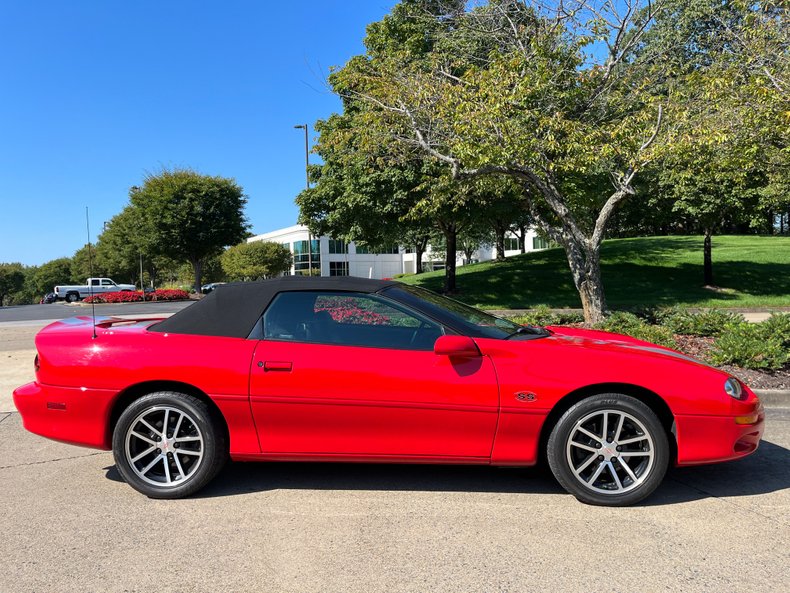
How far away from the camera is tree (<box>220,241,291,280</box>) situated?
60219 mm

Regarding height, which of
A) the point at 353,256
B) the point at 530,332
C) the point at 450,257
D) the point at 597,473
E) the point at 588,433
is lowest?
the point at 597,473

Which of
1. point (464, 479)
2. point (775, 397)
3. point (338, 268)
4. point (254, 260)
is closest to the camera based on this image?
point (464, 479)

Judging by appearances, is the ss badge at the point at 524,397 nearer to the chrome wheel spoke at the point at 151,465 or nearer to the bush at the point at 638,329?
the chrome wheel spoke at the point at 151,465

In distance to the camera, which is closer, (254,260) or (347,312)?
(347,312)

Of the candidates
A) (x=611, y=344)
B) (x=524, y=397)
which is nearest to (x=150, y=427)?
(x=524, y=397)

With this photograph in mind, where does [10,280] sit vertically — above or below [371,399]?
above

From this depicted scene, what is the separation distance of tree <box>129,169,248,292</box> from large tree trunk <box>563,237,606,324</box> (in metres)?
29.7

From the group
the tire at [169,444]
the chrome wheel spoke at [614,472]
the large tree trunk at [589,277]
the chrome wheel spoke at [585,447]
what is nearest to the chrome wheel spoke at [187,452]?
the tire at [169,444]

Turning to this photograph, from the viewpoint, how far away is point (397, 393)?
3357 millimetres

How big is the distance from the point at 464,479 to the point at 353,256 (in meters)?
72.7

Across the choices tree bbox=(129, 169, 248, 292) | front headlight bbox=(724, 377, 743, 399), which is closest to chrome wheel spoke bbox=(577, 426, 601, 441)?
front headlight bbox=(724, 377, 743, 399)

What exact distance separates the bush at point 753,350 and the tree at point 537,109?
3295 mm

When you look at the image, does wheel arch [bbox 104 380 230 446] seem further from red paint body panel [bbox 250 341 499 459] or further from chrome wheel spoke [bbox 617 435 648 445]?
chrome wheel spoke [bbox 617 435 648 445]

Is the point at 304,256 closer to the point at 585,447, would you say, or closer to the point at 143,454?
the point at 143,454
